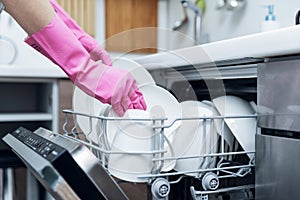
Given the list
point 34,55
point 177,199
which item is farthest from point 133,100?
point 34,55

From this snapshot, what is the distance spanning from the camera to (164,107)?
28.2 inches

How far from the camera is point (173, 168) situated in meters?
0.66

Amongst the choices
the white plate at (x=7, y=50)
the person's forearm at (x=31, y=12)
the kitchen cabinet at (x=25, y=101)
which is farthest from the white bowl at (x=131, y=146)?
the white plate at (x=7, y=50)

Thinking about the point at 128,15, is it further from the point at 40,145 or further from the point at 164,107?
the point at 40,145

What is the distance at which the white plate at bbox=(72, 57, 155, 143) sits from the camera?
2.42 feet

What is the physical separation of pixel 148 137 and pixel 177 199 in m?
0.20

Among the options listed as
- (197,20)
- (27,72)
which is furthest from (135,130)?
(197,20)

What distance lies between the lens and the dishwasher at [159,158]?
0.45 meters

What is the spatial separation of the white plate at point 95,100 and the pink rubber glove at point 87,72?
46 millimetres

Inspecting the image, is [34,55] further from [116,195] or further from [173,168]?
[116,195]

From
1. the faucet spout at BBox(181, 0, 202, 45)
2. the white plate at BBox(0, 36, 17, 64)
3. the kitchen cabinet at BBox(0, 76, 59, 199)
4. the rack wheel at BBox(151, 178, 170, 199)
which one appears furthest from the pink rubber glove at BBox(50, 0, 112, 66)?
the white plate at BBox(0, 36, 17, 64)

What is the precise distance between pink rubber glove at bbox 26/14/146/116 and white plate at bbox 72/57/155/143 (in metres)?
0.05

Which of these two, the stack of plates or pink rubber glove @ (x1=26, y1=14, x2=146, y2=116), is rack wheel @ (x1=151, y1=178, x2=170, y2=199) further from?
pink rubber glove @ (x1=26, y1=14, x2=146, y2=116)

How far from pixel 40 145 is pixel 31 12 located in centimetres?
27
